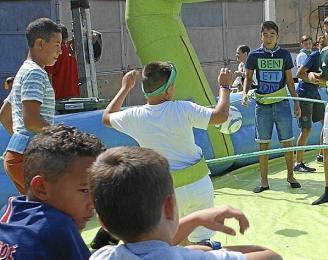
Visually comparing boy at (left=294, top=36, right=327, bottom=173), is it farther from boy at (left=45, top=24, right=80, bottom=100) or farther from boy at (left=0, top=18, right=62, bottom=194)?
boy at (left=0, top=18, right=62, bottom=194)

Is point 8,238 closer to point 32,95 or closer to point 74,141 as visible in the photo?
point 74,141

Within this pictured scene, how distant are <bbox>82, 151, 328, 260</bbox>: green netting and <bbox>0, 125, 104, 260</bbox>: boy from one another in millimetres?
2497

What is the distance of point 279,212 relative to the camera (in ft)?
16.2

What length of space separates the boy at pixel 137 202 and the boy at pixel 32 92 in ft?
6.04

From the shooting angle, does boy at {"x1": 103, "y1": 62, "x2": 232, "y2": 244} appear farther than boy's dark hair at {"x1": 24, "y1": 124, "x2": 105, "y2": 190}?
→ Yes

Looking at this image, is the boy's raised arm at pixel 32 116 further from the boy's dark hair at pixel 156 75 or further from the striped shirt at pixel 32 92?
the boy's dark hair at pixel 156 75

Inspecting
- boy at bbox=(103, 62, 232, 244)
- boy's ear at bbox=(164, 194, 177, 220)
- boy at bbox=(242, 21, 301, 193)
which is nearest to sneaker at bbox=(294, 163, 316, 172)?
boy at bbox=(242, 21, 301, 193)

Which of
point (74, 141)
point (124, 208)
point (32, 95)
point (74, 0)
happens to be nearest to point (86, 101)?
point (74, 0)

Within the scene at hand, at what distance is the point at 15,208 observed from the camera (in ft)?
5.25

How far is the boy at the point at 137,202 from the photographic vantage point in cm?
130

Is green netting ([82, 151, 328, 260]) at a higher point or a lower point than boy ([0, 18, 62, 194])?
lower

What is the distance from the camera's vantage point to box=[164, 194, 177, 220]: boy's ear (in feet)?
4.42

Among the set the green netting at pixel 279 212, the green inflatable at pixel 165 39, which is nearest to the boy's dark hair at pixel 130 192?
the green netting at pixel 279 212

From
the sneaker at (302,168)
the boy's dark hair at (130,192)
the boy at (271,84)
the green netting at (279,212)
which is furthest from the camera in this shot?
the sneaker at (302,168)
